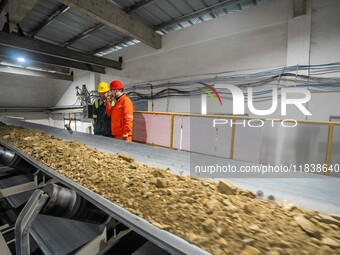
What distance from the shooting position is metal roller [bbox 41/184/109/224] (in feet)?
3.11

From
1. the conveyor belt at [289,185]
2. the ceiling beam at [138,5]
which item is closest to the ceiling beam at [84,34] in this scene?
the ceiling beam at [138,5]

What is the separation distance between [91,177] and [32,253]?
2.34 ft

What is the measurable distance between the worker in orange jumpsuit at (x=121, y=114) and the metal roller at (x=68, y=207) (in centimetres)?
159

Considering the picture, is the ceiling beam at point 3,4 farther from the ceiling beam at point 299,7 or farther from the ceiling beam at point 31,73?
the ceiling beam at point 299,7

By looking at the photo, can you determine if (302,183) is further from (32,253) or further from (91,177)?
(32,253)

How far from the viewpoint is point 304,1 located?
9.74 feet

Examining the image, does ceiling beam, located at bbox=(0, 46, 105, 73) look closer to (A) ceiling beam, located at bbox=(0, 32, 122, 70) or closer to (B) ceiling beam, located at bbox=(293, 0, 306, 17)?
(A) ceiling beam, located at bbox=(0, 32, 122, 70)

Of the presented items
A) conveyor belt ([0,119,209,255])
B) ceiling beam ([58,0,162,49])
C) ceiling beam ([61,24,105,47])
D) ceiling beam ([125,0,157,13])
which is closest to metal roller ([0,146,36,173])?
conveyor belt ([0,119,209,255])

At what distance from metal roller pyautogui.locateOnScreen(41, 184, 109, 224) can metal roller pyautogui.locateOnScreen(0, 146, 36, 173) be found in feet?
5.02

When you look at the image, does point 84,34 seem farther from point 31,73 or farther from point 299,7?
point 299,7

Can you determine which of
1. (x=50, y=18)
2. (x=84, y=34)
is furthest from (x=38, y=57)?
(x=84, y=34)

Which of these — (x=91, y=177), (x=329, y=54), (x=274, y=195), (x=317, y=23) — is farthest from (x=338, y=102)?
(x=91, y=177)

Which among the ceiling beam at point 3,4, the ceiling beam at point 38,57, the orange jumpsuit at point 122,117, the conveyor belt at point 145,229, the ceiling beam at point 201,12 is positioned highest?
the ceiling beam at point 201,12

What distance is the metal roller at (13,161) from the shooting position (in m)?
2.06
